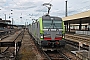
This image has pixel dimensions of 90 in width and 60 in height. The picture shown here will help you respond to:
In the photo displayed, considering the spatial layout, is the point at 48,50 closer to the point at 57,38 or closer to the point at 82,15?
the point at 57,38

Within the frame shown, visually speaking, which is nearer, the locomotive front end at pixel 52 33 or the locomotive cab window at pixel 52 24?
the locomotive front end at pixel 52 33

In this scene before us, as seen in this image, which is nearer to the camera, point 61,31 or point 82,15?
point 61,31

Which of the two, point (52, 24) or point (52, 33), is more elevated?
point (52, 24)

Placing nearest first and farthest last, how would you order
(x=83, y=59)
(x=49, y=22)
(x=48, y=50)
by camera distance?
(x=83, y=59) → (x=49, y=22) → (x=48, y=50)

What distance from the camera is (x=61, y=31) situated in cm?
1309

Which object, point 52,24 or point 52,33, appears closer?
point 52,33

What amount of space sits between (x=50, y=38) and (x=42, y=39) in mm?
642

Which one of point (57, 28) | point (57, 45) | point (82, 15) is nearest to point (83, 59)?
point (57, 45)

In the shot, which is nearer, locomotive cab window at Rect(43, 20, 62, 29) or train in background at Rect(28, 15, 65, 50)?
train in background at Rect(28, 15, 65, 50)

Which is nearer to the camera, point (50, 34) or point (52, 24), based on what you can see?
point (50, 34)

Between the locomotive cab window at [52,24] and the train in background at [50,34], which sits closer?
the train in background at [50,34]

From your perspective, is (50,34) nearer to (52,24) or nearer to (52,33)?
(52,33)

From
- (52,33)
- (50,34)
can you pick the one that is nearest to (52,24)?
(52,33)

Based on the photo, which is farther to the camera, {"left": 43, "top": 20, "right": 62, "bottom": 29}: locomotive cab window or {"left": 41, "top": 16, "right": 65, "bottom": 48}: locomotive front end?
{"left": 43, "top": 20, "right": 62, "bottom": 29}: locomotive cab window
